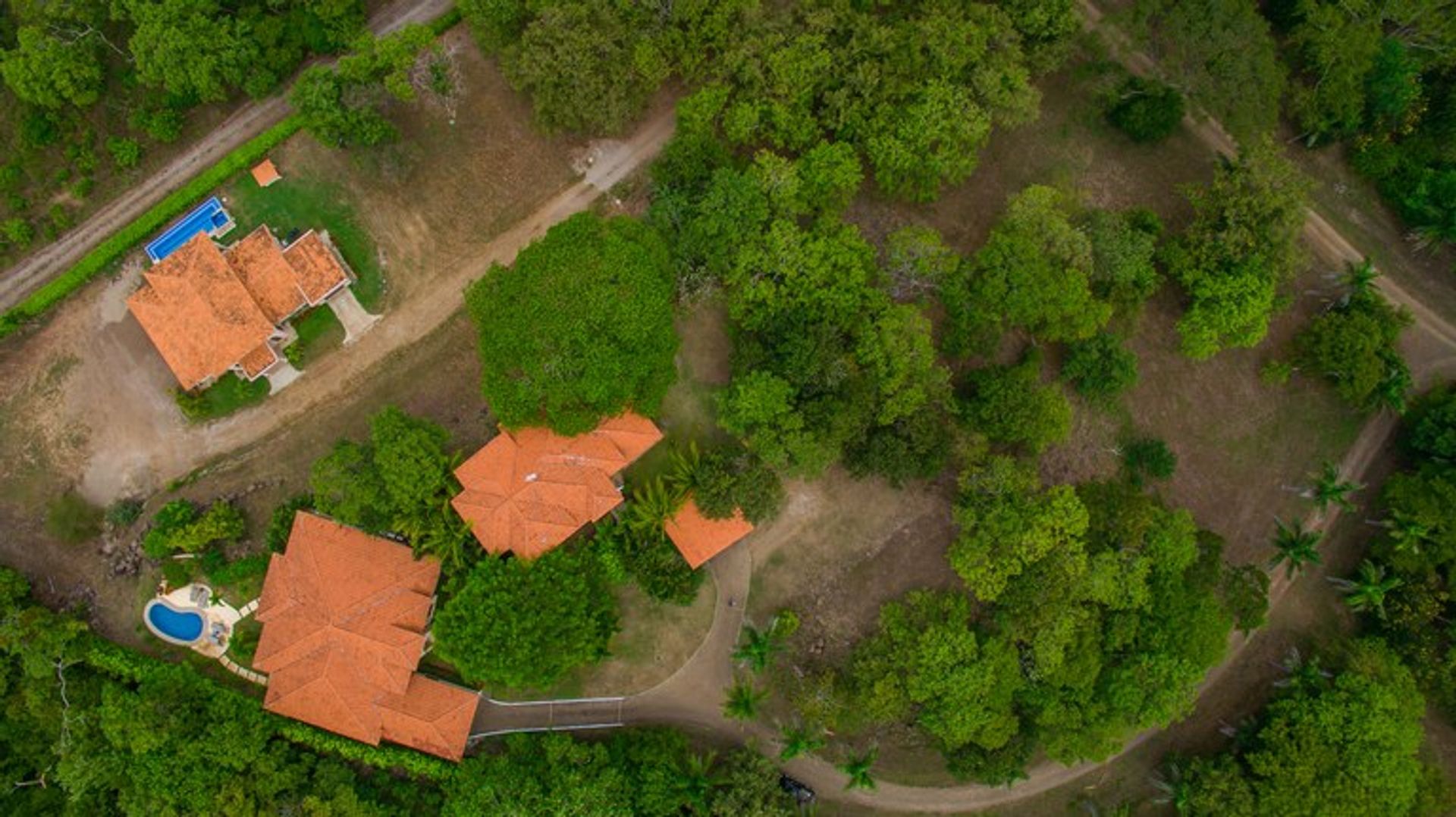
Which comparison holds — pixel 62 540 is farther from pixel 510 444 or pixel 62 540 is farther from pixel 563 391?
pixel 563 391

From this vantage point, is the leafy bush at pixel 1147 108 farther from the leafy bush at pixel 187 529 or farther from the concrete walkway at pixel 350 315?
the leafy bush at pixel 187 529

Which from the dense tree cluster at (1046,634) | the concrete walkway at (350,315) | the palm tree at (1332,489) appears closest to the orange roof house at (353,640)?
the concrete walkway at (350,315)

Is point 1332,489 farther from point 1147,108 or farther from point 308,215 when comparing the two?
point 308,215

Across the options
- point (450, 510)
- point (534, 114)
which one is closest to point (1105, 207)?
point (534, 114)

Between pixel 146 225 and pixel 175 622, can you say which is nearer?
pixel 175 622

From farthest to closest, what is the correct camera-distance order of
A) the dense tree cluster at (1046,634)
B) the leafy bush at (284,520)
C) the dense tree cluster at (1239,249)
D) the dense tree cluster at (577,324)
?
the leafy bush at (284,520), the dense tree cluster at (1239,249), the dense tree cluster at (1046,634), the dense tree cluster at (577,324)

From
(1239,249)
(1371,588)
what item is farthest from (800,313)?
(1371,588)

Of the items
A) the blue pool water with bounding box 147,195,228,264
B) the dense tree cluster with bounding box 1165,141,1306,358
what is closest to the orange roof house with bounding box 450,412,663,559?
the blue pool water with bounding box 147,195,228,264
